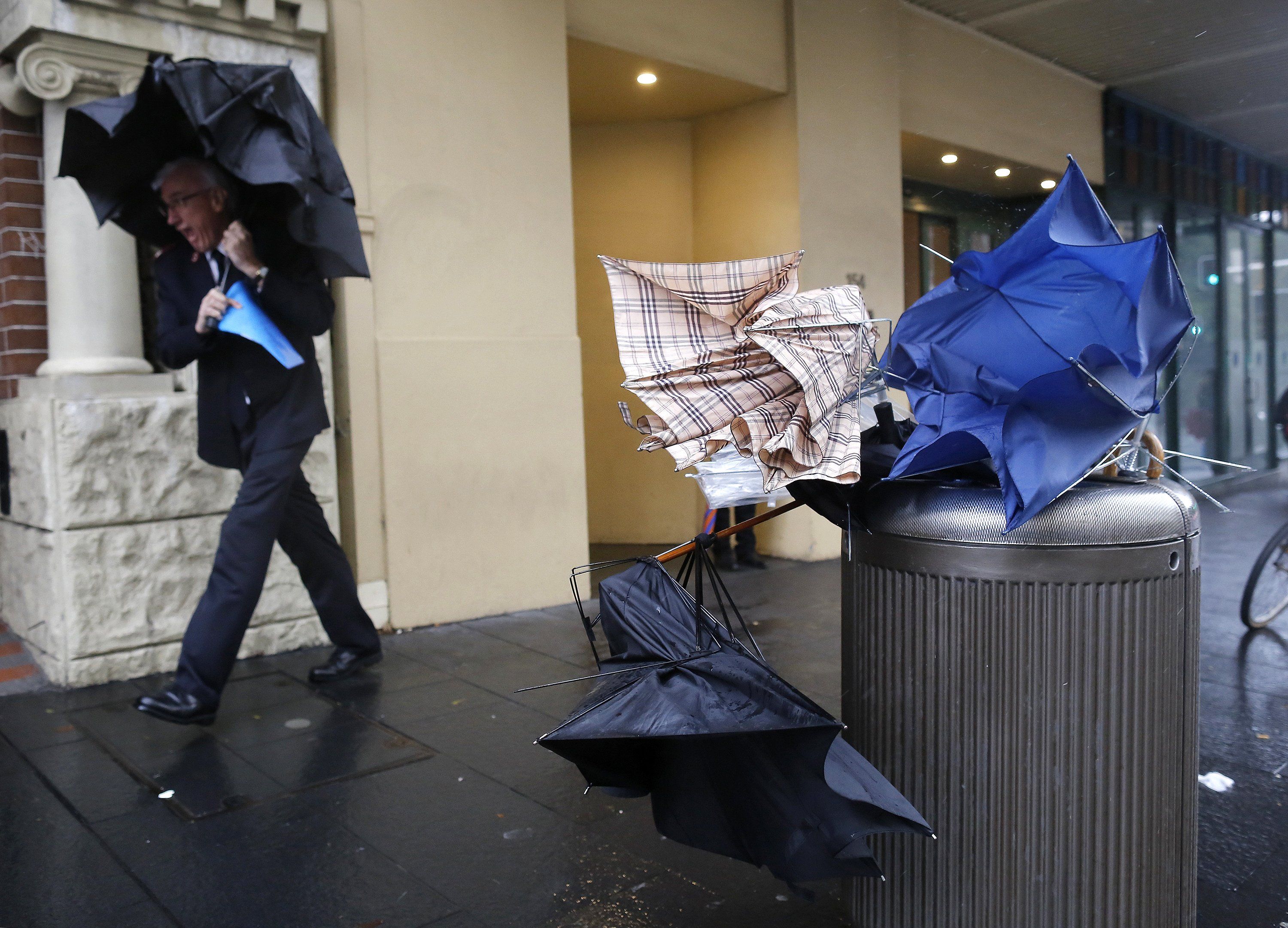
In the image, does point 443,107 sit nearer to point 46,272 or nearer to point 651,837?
point 46,272

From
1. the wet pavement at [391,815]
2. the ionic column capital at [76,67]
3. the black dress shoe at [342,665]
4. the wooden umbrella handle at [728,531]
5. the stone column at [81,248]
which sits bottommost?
the wet pavement at [391,815]

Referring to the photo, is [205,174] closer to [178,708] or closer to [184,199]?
[184,199]

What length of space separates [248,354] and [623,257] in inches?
188

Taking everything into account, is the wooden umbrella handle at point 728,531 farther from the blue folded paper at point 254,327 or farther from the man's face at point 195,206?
the man's face at point 195,206

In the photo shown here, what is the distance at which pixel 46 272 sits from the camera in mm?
4727

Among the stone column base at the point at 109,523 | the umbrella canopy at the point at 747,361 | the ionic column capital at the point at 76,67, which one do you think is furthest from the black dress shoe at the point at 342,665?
the umbrella canopy at the point at 747,361

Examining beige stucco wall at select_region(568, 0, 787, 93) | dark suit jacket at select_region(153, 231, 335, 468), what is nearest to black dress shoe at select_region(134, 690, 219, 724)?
dark suit jacket at select_region(153, 231, 335, 468)

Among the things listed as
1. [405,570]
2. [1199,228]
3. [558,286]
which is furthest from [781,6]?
[1199,228]

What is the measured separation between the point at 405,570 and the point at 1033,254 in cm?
413

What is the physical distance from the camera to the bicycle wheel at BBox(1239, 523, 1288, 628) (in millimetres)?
5602

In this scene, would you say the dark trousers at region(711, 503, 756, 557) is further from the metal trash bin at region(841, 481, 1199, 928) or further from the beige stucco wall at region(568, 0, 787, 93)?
the metal trash bin at region(841, 481, 1199, 928)

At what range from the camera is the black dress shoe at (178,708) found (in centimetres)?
377

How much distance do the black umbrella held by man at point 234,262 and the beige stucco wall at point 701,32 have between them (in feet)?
9.83

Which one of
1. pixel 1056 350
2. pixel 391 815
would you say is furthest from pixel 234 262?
pixel 1056 350
